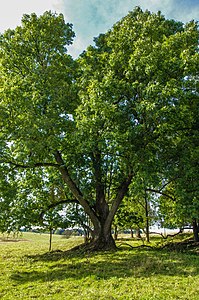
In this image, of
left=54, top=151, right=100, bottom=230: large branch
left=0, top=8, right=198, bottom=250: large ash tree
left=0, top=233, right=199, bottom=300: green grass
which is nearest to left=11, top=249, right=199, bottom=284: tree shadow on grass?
left=0, top=233, right=199, bottom=300: green grass

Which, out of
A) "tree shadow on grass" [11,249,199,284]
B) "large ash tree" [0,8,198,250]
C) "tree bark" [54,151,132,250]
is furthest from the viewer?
"tree bark" [54,151,132,250]

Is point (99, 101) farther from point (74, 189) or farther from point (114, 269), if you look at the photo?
point (114, 269)

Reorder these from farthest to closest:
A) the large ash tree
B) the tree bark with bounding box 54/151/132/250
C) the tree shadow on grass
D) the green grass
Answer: the tree bark with bounding box 54/151/132/250
the large ash tree
the tree shadow on grass
the green grass

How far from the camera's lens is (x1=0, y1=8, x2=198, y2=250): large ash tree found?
15.7 meters

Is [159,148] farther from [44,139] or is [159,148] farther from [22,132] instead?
[22,132]

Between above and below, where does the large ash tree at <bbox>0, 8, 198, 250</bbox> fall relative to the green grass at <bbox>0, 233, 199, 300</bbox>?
above

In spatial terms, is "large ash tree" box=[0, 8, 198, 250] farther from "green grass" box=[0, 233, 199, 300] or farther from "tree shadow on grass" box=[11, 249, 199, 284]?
"green grass" box=[0, 233, 199, 300]

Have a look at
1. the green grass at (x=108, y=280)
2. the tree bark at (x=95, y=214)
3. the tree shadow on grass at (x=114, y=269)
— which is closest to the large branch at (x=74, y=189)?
the tree bark at (x=95, y=214)

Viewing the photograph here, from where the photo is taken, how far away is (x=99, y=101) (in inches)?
636

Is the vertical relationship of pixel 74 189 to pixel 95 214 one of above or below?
above

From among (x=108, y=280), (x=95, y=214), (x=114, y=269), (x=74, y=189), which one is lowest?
(x=108, y=280)

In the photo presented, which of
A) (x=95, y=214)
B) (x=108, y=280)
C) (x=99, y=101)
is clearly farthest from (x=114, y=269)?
(x=99, y=101)

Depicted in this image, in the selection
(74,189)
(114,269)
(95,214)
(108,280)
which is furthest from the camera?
(95,214)

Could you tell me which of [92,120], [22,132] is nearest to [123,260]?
[92,120]
